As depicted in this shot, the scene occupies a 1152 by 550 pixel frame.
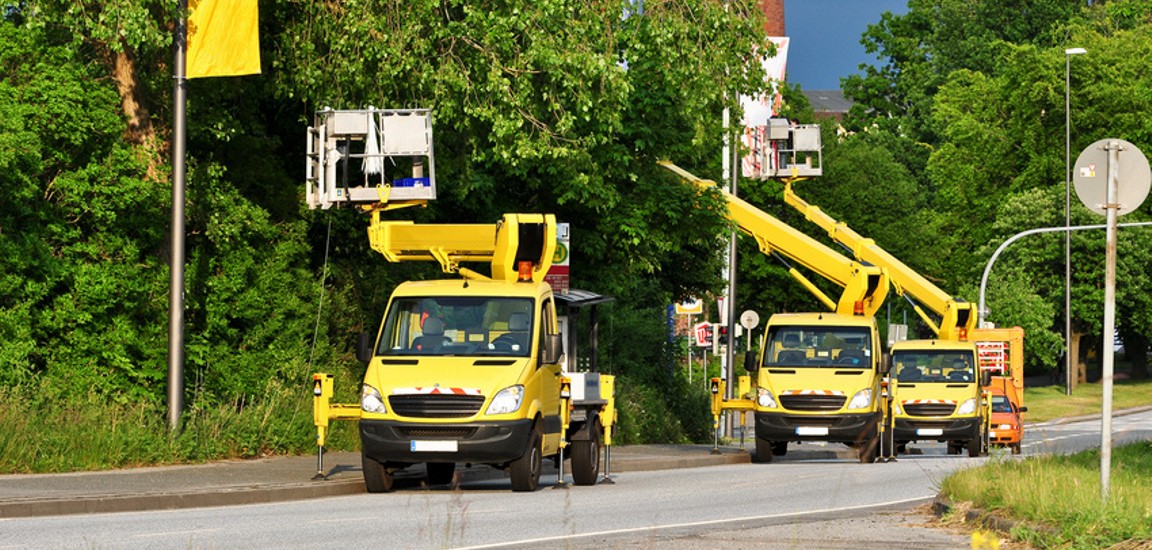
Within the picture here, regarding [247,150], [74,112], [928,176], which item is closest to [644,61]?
[247,150]

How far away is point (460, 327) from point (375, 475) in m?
1.79

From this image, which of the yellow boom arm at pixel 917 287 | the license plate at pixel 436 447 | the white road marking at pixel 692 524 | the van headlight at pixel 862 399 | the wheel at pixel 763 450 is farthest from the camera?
the yellow boom arm at pixel 917 287

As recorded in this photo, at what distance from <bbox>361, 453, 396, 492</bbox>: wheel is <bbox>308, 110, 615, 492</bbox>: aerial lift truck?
10 mm

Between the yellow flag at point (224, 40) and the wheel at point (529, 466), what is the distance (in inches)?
225

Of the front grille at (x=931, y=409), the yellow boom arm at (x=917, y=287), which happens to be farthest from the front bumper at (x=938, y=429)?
the yellow boom arm at (x=917, y=287)

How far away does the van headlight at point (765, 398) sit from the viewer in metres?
28.9

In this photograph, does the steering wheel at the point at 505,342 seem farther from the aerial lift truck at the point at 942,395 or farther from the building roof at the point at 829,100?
the building roof at the point at 829,100

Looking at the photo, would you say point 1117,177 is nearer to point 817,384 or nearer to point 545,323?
point 545,323

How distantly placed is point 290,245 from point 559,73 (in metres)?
4.71

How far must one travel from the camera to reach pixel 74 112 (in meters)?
22.0

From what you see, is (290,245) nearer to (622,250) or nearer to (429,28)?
(429,28)

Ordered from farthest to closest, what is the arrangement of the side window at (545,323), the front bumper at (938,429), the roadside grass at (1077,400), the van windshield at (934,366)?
the roadside grass at (1077,400)
the van windshield at (934,366)
the front bumper at (938,429)
the side window at (545,323)

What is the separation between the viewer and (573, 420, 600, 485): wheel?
21344mm

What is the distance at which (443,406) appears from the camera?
19.0 metres
